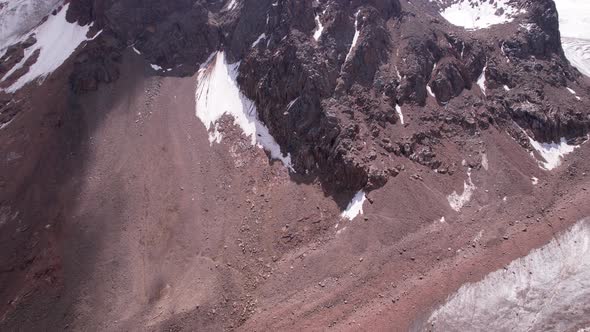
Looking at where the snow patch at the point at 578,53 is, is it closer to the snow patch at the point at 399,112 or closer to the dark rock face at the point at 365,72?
the dark rock face at the point at 365,72

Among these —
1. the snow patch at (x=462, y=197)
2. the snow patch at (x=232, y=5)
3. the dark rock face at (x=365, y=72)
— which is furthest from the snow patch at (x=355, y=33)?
the snow patch at (x=462, y=197)

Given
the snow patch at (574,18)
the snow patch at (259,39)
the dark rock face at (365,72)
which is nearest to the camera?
the dark rock face at (365,72)

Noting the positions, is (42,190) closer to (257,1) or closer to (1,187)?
(1,187)

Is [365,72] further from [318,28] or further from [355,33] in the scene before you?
[318,28]

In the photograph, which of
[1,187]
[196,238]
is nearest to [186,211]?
[196,238]

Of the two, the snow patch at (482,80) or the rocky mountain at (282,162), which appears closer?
the rocky mountain at (282,162)

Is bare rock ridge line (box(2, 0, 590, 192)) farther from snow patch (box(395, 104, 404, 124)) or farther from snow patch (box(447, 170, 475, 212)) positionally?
snow patch (box(447, 170, 475, 212))

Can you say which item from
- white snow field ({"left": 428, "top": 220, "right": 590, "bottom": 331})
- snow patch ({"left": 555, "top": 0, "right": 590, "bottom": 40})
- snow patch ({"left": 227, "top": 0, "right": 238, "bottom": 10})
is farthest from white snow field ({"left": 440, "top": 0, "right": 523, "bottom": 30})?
white snow field ({"left": 428, "top": 220, "right": 590, "bottom": 331})
